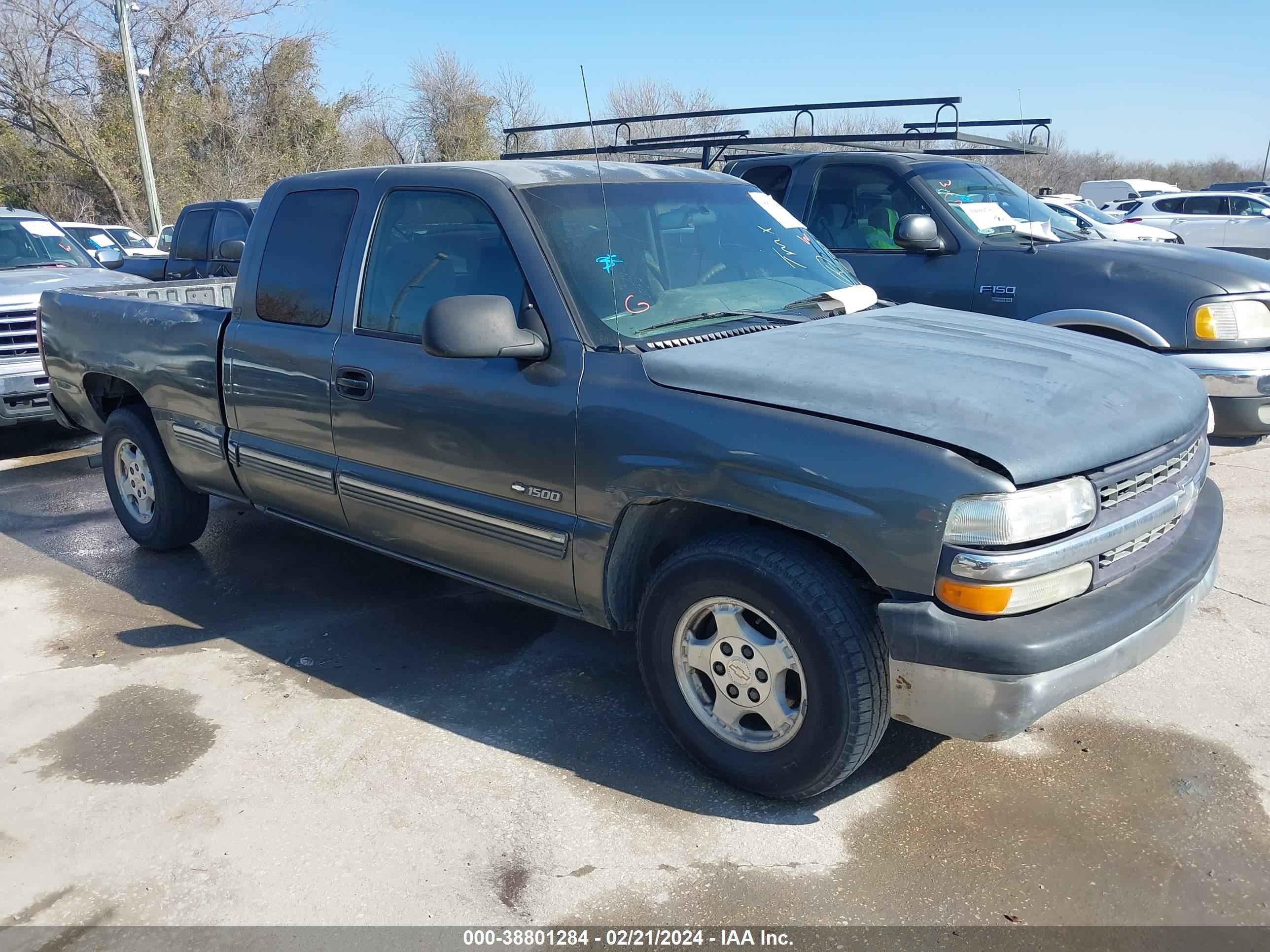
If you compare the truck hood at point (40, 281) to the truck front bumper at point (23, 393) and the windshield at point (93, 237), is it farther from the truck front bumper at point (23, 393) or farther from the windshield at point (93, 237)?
the windshield at point (93, 237)

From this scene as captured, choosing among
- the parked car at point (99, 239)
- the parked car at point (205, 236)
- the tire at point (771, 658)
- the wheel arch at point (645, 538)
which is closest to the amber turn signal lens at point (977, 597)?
the tire at point (771, 658)

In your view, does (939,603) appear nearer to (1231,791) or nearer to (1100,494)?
(1100,494)

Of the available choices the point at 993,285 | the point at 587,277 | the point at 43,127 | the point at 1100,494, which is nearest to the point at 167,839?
the point at 587,277

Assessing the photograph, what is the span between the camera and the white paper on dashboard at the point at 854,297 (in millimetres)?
3996

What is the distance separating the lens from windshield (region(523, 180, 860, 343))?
352 centimetres

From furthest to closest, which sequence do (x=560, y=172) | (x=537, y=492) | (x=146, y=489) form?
(x=146, y=489) < (x=560, y=172) < (x=537, y=492)

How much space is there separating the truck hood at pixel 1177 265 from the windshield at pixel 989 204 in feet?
1.25

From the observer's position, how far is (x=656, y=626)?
3.23m

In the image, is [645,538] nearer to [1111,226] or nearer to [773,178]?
[773,178]

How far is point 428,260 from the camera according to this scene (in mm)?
3928

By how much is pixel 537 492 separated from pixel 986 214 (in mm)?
4263

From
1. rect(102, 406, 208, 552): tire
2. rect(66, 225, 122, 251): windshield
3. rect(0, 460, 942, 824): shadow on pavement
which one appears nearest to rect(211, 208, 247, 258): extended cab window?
rect(0, 460, 942, 824): shadow on pavement

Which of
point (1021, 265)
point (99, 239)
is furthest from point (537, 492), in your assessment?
point (99, 239)

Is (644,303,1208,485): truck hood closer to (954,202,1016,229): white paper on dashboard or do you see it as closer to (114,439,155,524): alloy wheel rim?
(954,202,1016,229): white paper on dashboard
